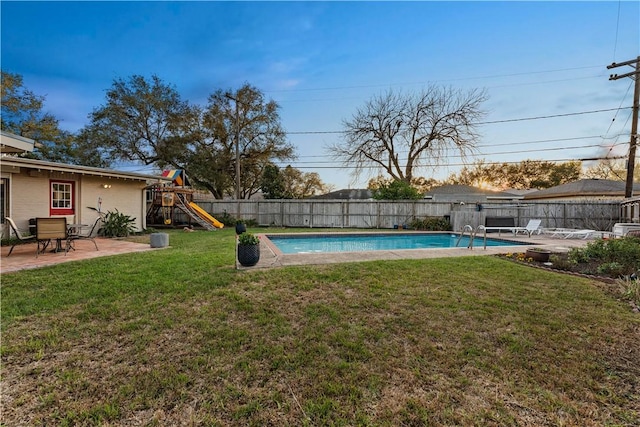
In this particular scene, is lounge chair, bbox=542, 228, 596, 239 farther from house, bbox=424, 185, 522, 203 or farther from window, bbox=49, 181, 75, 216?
window, bbox=49, 181, 75, 216

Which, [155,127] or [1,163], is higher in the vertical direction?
[155,127]

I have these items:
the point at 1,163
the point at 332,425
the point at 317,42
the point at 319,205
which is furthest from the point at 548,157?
the point at 1,163

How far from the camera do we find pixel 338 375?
2.21m

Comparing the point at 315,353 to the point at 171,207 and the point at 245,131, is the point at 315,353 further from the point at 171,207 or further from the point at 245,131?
the point at 245,131

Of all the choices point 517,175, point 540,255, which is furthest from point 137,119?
point 517,175

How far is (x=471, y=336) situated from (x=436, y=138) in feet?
72.8

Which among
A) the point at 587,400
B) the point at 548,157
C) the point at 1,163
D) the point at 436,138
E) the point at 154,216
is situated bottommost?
the point at 587,400

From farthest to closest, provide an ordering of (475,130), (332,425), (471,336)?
1. (475,130)
2. (471,336)
3. (332,425)

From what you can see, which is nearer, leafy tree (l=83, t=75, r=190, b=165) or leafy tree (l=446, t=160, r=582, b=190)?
leafy tree (l=83, t=75, r=190, b=165)

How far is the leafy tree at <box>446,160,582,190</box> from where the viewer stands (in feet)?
104

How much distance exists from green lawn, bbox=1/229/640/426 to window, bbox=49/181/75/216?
699 cm

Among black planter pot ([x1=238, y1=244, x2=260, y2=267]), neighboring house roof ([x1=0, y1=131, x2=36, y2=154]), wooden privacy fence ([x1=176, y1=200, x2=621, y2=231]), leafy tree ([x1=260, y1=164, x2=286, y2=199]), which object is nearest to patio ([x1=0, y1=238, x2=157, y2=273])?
neighboring house roof ([x1=0, y1=131, x2=36, y2=154])

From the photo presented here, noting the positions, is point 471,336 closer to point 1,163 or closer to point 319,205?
point 1,163

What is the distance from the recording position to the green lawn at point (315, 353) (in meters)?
1.86
